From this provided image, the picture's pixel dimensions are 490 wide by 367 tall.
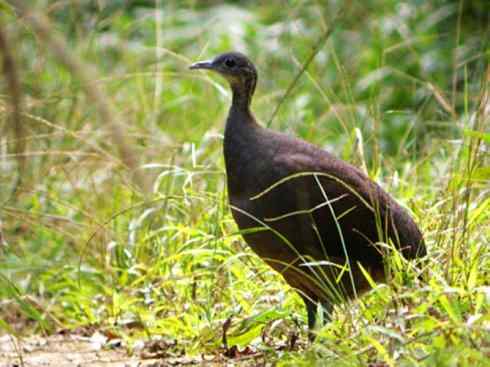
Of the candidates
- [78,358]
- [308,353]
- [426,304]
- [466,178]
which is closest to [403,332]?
[426,304]

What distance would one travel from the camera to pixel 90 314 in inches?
187

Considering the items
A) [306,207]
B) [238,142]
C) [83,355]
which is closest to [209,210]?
[238,142]

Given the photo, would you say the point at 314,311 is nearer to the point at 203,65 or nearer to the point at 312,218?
the point at 312,218

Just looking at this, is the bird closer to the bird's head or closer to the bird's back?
the bird's back

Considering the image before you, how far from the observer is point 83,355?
4.29m

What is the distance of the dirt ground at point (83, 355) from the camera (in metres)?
3.90

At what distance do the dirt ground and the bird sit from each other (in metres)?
0.41

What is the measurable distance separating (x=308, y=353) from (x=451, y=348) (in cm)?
54

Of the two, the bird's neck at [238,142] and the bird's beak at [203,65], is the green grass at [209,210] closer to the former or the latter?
the bird's beak at [203,65]

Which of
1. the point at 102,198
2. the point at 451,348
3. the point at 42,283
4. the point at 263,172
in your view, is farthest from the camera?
the point at 102,198

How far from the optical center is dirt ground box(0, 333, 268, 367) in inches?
153

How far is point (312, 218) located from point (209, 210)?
3.47ft

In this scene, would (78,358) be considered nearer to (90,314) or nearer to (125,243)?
(90,314)

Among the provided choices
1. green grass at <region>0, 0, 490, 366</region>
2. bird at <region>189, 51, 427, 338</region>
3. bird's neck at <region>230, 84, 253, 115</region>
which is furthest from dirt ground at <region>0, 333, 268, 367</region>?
bird's neck at <region>230, 84, 253, 115</region>
